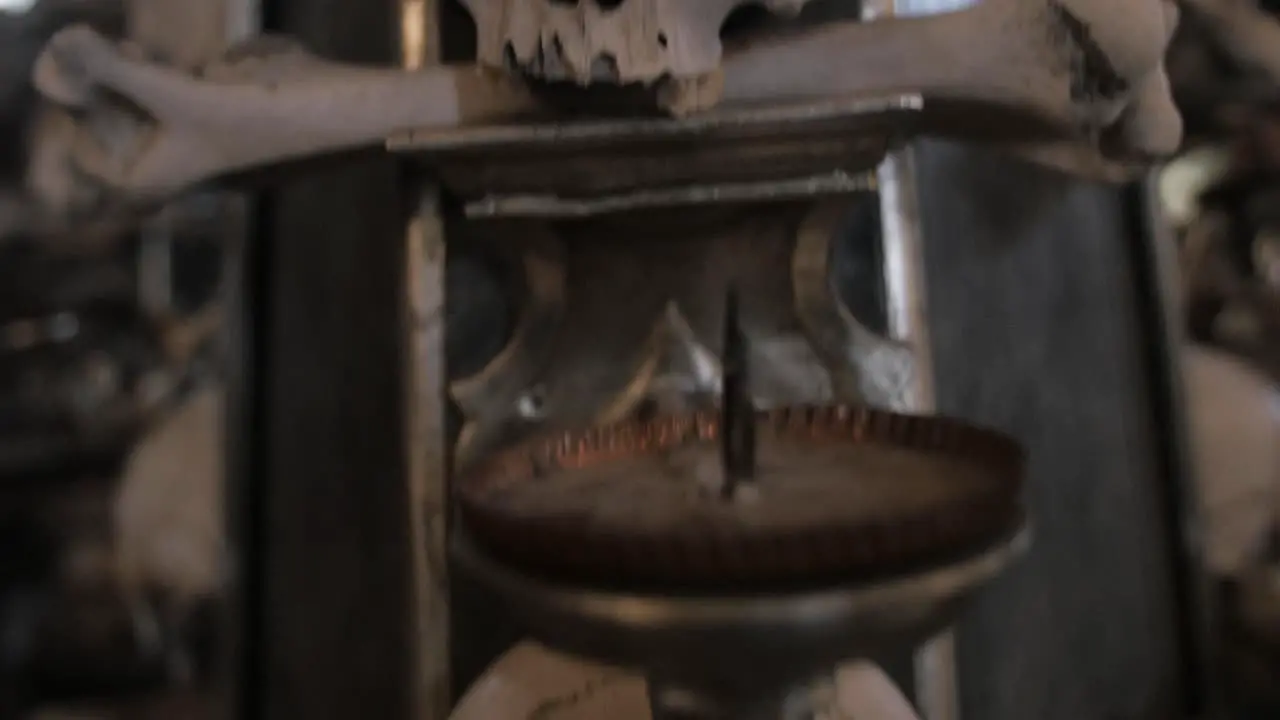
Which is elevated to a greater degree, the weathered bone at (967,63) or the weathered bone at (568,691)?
the weathered bone at (967,63)

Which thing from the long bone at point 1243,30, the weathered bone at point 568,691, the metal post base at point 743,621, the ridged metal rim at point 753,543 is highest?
the long bone at point 1243,30

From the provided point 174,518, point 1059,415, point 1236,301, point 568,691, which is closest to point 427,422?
point 568,691

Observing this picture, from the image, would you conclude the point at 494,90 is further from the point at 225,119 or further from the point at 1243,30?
the point at 1243,30

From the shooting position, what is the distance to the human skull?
1.50 feet

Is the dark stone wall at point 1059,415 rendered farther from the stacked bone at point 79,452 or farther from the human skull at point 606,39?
the stacked bone at point 79,452

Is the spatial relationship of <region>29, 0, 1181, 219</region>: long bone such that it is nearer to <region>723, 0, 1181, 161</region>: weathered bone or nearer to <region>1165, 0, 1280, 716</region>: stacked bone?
<region>723, 0, 1181, 161</region>: weathered bone

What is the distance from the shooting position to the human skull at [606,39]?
457 mm

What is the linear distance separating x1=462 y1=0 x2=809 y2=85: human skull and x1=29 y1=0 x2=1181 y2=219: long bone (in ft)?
0.24

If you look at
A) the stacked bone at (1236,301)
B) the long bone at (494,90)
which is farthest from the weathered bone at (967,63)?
the stacked bone at (1236,301)

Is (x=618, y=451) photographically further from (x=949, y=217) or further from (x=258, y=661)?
(x=258, y=661)

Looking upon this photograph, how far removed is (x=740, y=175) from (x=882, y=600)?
30cm

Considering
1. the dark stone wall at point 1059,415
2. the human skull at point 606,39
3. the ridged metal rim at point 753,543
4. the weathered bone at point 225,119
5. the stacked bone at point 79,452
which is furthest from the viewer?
the stacked bone at point 79,452

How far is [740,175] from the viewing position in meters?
0.57

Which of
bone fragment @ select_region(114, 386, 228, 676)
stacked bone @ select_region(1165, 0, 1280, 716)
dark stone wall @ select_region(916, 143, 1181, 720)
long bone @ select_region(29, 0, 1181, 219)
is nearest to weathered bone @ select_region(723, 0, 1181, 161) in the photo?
long bone @ select_region(29, 0, 1181, 219)
